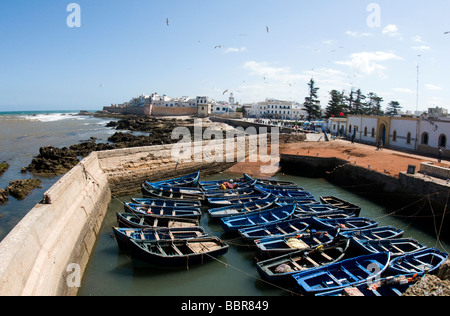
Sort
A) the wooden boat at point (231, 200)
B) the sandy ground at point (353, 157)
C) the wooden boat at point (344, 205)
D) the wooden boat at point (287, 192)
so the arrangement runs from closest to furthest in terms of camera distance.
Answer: the wooden boat at point (344, 205)
the wooden boat at point (231, 200)
the wooden boat at point (287, 192)
the sandy ground at point (353, 157)

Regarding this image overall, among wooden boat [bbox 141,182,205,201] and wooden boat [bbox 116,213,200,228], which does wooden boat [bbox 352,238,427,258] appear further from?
wooden boat [bbox 141,182,205,201]

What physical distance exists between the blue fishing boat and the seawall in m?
6.35

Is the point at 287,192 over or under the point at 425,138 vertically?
under

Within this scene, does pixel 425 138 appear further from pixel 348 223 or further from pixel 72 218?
pixel 72 218

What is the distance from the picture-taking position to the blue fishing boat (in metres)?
12.3

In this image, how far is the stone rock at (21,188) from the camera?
16.9 metres

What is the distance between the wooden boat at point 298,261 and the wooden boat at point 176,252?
1.92 metres

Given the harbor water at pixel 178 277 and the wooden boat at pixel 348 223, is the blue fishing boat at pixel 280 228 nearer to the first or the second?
the wooden boat at pixel 348 223

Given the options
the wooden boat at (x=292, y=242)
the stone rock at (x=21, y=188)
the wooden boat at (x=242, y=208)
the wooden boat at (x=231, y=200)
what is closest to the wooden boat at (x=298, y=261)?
the wooden boat at (x=292, y=242)

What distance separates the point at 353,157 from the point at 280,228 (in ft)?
47.2

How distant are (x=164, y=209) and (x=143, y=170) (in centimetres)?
638

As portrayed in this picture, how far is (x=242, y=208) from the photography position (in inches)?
606

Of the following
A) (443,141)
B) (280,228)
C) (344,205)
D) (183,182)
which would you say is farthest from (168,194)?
(443,141)
